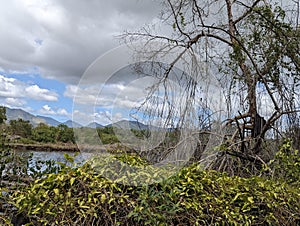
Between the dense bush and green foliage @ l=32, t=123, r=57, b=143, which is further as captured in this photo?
green foliage @ l=32, t=123, r=57, b=143

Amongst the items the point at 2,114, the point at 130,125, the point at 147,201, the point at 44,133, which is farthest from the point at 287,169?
the point at 2,114

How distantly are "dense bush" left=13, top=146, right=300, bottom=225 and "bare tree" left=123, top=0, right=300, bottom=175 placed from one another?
3.54 feet

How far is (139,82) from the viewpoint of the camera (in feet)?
6.50

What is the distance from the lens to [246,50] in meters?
2.85

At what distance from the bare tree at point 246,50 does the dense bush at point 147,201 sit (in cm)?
108

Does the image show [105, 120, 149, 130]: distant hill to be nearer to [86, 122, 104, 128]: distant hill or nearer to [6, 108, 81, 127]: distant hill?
[86, 122, 104, 128]: distant hill

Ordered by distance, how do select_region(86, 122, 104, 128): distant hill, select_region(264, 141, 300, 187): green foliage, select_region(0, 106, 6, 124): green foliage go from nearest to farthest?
select_region(86, 122, 104, 128): distant hill
select_region(264, 141, 300, 187): green foliage
select_region(0, 106, 6, 124): green foliage

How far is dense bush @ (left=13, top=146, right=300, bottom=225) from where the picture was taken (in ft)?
4.30

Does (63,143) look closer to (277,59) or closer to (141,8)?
(141,8)

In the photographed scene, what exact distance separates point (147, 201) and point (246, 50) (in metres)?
1.97

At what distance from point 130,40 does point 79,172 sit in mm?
1358

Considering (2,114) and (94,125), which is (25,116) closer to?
(2,114)

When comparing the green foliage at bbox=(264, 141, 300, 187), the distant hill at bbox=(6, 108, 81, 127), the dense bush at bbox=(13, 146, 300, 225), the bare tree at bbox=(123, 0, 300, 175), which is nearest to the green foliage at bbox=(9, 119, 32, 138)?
the distant hill at bbox=(6, 108, 81, 127)

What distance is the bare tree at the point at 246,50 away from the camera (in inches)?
109
